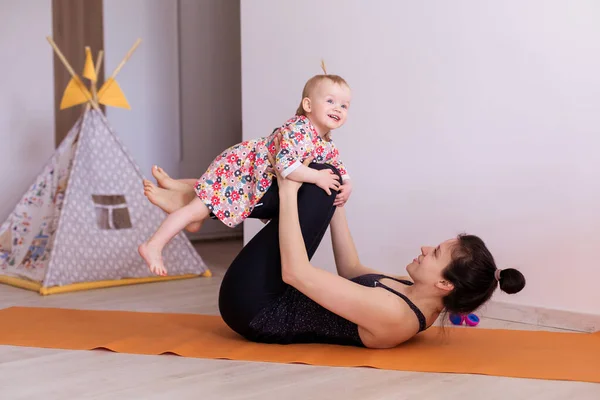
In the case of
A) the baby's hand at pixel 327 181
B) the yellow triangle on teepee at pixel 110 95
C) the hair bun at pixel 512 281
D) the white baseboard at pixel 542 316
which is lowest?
the white baseboard at pixel 542 316

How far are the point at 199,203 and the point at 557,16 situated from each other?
4.88 ft

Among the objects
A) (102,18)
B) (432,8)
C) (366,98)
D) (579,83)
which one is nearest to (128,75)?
(102,18)

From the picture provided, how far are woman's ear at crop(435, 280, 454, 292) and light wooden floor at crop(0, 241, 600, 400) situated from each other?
0.82 ft

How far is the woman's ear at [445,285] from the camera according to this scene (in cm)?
217

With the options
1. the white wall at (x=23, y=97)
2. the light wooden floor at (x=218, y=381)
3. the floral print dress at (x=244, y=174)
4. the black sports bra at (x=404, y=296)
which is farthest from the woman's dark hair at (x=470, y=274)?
the white wall at (x=23, y=97)

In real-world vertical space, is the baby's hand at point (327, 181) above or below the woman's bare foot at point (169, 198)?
above

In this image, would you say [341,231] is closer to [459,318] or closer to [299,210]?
[299,210]

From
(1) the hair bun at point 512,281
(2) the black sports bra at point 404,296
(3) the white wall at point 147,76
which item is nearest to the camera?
(1) the hair bun at point 512,281

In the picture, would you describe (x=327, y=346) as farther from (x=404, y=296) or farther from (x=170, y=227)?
(x=170, y=227)

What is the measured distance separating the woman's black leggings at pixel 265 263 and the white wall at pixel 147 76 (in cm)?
272

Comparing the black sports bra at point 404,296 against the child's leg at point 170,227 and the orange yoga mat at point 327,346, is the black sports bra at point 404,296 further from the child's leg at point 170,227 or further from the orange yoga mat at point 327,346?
the child's leg at point 170,227

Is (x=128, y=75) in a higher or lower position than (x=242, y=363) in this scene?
higher

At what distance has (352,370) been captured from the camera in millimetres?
2098

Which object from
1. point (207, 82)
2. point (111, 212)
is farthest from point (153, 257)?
point (207, 82)
